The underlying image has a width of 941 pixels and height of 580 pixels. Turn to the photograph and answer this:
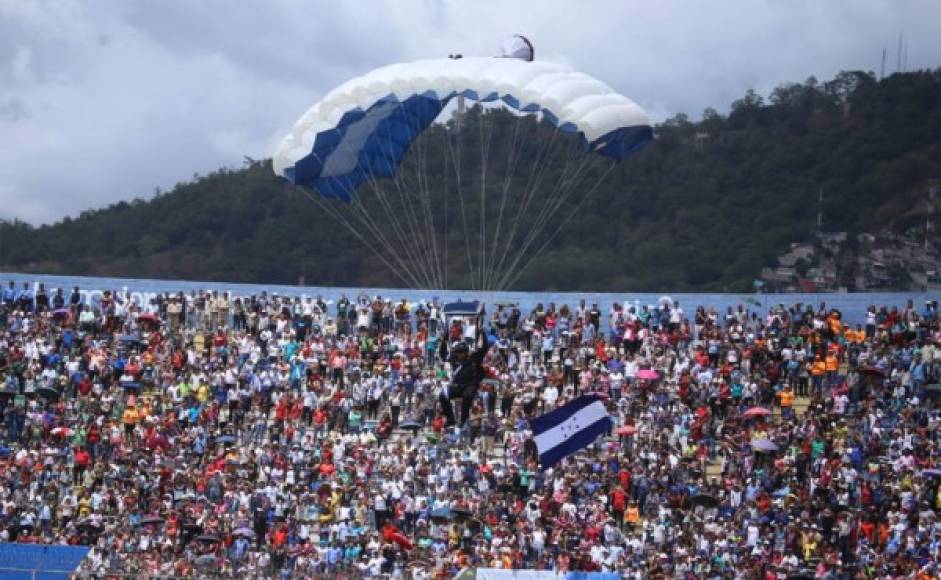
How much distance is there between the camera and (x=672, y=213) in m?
75.9

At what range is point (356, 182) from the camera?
33875mm

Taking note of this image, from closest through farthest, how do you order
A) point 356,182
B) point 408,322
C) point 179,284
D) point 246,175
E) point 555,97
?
point 555,97
point 356,182
point 408,322
point 179,284
point 246,175

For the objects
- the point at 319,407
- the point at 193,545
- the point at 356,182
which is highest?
the point at 356,182

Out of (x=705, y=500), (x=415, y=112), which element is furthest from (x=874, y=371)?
(x=415, y=112)

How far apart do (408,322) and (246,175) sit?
1897 inches

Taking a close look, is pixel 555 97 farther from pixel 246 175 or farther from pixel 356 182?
pixel 246 175

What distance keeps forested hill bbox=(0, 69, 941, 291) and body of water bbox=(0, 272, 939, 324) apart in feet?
96.2

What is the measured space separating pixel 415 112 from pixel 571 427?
273 inches

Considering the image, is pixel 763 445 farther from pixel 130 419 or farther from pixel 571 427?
pixel 130 419

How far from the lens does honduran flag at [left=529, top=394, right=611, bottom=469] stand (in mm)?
30469

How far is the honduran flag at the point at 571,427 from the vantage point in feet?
100.0

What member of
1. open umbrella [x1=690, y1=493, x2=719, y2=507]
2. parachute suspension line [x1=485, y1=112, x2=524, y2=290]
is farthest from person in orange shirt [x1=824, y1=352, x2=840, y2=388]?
parachute suspension line [x1=485, y1=112, x2=524, y2=290]

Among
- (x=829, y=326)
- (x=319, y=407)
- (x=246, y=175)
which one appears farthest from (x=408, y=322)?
(x=246, y=175)

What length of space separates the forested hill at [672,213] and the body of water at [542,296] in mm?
29335
